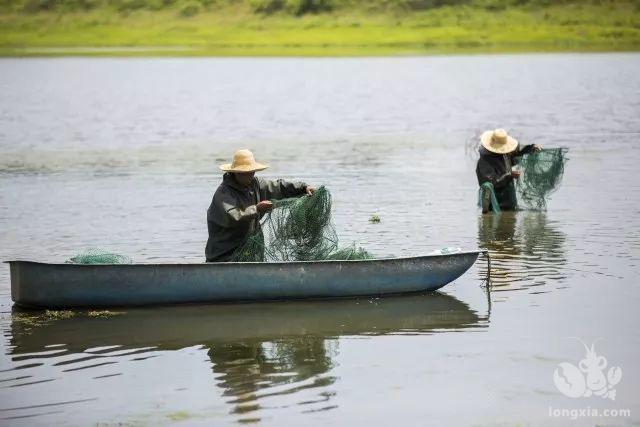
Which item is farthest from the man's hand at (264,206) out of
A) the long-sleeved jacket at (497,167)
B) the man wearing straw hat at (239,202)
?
the long-sleeved jacket at (497,167)

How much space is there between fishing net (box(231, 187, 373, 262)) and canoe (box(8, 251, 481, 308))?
0.35 m

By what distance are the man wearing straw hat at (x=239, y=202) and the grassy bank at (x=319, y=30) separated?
248 ft

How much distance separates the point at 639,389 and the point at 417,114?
30911 millimetres

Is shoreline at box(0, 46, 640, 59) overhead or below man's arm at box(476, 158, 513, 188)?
overhead

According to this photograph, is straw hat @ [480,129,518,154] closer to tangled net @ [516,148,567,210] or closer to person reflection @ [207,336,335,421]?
tangled net @ [516,148,567,210]

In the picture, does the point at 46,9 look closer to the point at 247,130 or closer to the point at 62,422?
the point at 247,130

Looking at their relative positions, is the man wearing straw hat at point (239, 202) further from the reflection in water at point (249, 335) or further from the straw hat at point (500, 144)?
the straw hat at point (500, 144)

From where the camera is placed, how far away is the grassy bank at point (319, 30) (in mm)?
93000

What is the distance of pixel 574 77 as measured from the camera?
5709 centimetres

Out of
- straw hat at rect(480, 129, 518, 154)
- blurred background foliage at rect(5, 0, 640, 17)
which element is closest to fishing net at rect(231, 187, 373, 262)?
straw hat at rect(480, 129, 518, 154)

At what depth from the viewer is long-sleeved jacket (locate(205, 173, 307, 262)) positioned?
11.8m

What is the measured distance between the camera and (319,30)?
10831cm

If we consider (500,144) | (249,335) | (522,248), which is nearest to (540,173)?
(500,144)

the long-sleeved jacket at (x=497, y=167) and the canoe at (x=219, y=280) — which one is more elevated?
the long-sleeved jacket at (x=497, y=167)
